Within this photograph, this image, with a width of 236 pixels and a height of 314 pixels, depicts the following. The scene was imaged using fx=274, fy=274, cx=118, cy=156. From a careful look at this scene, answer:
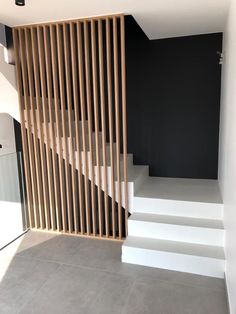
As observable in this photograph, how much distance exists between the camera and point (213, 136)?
4.04 metres

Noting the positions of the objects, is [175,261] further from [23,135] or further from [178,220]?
[23,135]

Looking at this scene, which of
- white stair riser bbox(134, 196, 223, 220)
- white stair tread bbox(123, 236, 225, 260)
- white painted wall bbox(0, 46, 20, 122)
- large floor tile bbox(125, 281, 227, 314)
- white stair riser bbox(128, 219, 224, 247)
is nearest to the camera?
large floor tile bbox(125, 281, 227, 314)

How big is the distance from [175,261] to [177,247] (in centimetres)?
→ 16

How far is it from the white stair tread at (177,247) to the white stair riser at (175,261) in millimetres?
40

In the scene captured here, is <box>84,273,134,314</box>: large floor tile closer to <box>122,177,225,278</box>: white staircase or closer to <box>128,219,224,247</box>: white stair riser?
<box>122,177,225,278</box>: white staircase

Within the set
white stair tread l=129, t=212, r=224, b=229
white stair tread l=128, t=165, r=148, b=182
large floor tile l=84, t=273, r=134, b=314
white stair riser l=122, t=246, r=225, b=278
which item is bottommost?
large floor tile l=84, t=273, r=134, b=314

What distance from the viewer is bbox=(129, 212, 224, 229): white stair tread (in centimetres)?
300

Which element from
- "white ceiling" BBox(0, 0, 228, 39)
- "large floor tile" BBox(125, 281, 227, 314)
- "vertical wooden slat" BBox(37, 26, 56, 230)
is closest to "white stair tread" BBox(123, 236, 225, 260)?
"large floor tile" BBox(125, 281, 227, 314)

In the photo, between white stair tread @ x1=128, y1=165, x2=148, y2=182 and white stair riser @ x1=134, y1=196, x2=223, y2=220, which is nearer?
white stair riser @ x1=134, y1=196, x2=223, y2=220

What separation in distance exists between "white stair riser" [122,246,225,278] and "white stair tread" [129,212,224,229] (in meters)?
0.36

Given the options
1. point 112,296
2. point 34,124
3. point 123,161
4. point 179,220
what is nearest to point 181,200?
point 179,220

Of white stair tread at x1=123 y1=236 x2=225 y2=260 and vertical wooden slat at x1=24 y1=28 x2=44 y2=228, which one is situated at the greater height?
vertical wooden slat at x1=24 y1=28 x2=44 y2=228

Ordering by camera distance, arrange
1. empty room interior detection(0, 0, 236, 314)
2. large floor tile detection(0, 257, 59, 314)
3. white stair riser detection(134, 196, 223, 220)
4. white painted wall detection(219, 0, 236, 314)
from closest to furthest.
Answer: white painted wall detection(219, 0, 236, 314), large floor tile detection(0, 257, 59, 314), empty room interior detection(0, 0, 236, 314), white stair riser detection(134, 196, 223, 220)

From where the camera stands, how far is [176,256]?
9.20 ft
